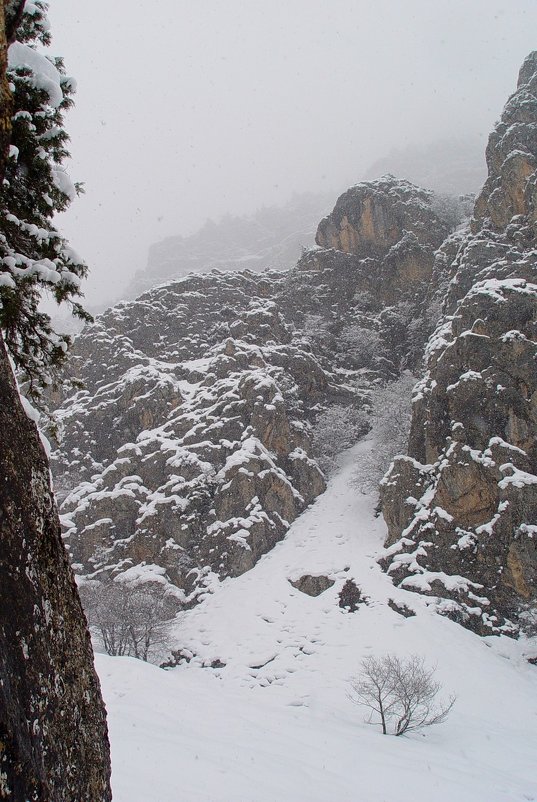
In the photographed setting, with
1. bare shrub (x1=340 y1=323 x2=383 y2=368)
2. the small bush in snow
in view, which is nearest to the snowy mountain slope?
bare shrub (x1=340 y1=323 x2=383 y2=368)

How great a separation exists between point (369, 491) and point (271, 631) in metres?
12.4

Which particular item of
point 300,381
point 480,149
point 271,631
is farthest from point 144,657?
point 480,149

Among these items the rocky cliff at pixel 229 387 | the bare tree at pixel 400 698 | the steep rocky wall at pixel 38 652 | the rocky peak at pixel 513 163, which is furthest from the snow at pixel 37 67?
the rocky peak at pixel 513 163

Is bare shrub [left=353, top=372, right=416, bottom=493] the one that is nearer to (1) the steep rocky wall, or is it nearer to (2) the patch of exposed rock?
(2) the patch of exposed rock

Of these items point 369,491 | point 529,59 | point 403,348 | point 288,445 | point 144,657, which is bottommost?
point 144,657

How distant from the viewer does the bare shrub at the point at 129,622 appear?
20172 mm

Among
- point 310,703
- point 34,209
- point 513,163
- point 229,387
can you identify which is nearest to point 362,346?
point 229,387

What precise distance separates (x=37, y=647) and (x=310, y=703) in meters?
15.3

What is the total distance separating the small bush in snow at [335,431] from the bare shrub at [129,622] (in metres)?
17.0

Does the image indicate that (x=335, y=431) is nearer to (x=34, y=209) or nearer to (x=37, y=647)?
(x=34, y=209)

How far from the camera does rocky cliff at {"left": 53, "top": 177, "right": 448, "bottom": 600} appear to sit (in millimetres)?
27453

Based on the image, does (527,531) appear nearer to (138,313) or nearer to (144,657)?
(144,657)

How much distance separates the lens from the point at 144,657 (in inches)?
782

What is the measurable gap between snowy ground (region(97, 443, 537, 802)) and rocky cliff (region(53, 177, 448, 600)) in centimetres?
385
